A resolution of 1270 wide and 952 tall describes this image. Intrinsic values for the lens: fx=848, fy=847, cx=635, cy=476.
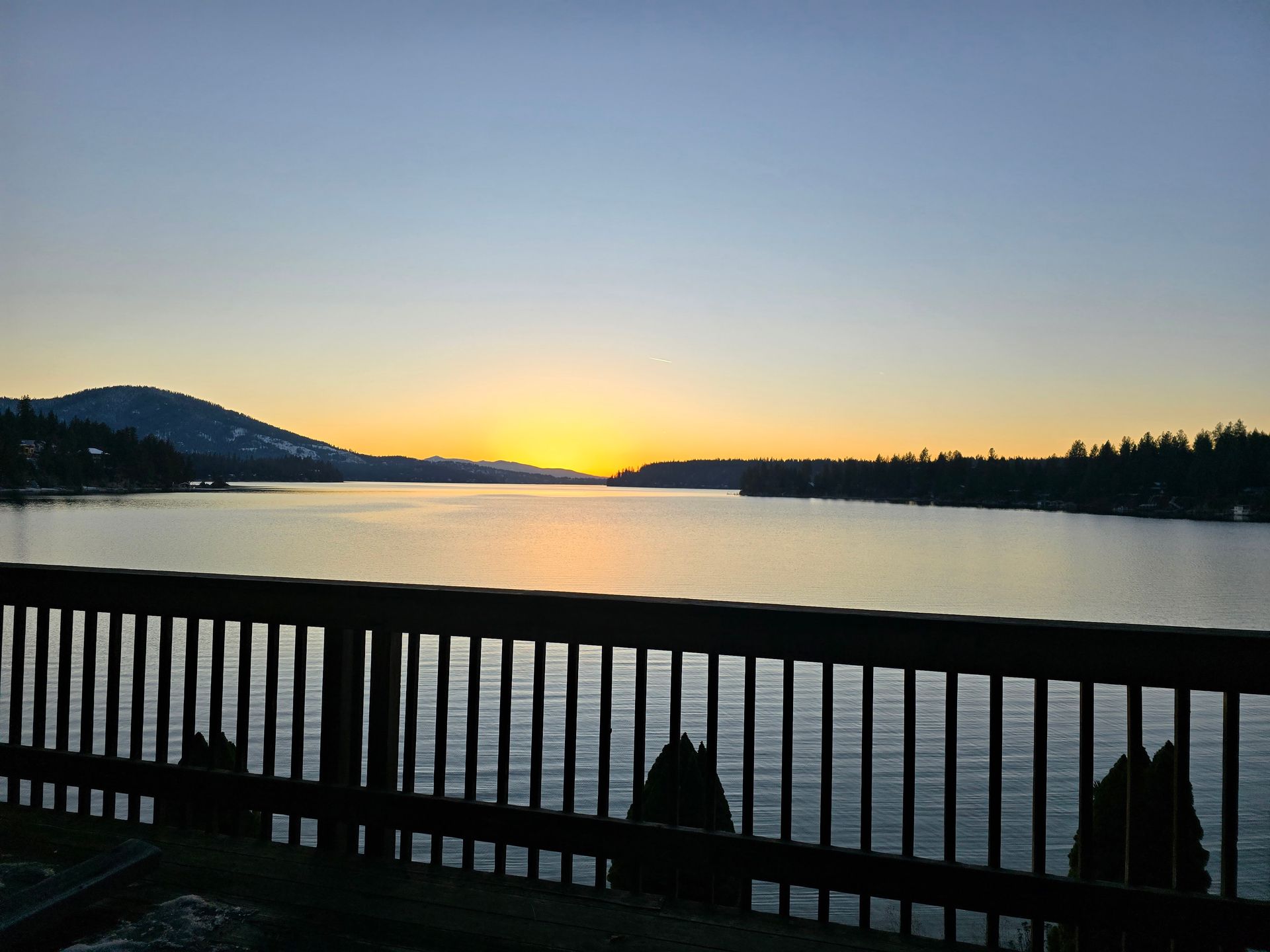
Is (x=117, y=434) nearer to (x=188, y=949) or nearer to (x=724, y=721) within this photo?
(x=724, y=721)

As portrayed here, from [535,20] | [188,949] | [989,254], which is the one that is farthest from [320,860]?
[989,254]

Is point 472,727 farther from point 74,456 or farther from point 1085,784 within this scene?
point 74,456

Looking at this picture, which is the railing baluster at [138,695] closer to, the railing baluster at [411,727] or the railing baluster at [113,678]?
the railing baluster at [113,678]

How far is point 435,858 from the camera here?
8.79ft

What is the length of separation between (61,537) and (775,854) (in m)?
53.0

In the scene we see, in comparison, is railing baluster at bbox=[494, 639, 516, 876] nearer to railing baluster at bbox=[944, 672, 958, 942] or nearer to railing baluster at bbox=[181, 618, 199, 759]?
railing baluster at bbox=[181, 618, 199, 759]

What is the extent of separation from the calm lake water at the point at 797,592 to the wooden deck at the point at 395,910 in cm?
648

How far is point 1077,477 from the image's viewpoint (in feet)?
381

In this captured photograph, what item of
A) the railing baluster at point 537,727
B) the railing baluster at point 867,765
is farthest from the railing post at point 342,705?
the railing baluster at point 867,765

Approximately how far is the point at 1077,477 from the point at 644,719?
12872 cm

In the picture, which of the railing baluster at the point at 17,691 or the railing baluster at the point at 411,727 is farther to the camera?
the railing baluster at the point at 17,691

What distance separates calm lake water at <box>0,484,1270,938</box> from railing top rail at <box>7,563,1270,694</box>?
6639 millimetres

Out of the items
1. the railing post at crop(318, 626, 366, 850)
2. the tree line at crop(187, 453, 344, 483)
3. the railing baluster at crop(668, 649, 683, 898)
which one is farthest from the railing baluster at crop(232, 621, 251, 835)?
the tree line at crop(187, 453, 344, 483)

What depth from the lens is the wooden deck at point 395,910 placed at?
6.80 ft
